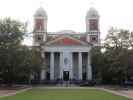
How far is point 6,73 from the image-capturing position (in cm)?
5353

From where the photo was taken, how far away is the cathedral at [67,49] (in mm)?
79688

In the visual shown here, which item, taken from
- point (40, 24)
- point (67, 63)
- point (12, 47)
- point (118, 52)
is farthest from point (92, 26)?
point (12, 47)

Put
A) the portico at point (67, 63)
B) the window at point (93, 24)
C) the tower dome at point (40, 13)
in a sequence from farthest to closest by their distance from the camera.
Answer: the tower dome at point (40, 13) < the window at point (93, 24) < the portico at point (67, 63)

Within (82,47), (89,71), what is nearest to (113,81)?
(89,71)

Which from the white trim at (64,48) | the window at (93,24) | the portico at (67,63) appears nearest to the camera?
the portico at (67,63)

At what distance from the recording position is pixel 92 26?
84.5 m

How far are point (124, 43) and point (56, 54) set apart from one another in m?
28.2

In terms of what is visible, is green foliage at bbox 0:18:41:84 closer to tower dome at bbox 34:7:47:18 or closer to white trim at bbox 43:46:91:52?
white trim at bbox 43:46:91:52

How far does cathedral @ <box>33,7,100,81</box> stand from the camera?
79.7 meters

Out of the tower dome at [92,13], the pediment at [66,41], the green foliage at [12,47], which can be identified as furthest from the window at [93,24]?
the green foliage at [12,47]

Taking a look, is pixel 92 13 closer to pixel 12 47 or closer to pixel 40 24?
pixel 40 24

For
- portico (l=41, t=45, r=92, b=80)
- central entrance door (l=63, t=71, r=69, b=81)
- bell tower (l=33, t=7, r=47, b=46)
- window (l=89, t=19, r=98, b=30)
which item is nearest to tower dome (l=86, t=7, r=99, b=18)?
window (l=89, t=19, r=98, b=30)

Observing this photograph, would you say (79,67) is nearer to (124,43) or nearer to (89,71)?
(89,71)

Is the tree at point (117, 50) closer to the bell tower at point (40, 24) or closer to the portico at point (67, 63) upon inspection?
the portico at point (67, 63)
